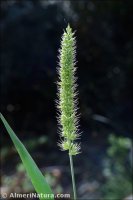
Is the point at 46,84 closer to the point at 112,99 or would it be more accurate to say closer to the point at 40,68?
the point at 40,68

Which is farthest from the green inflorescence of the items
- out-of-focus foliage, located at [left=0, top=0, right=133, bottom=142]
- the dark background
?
out-of-focus foliage, located at [left=0, top=0, right=133, bottom=142]

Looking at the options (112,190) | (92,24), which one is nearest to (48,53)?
(92,24)

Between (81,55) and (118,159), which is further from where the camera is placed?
(81,55)

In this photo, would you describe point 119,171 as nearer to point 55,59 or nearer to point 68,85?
point 55,59

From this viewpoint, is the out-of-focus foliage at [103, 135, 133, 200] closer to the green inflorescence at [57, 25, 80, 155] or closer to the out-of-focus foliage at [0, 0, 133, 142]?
the out-of-focus foliage at [0, 0, 133, 142]

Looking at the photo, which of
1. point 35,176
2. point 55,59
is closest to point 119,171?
point 55,59

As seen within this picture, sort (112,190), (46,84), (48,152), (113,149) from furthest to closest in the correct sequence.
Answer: (46,84) → (48,152) → (113,149) → (112,190)
